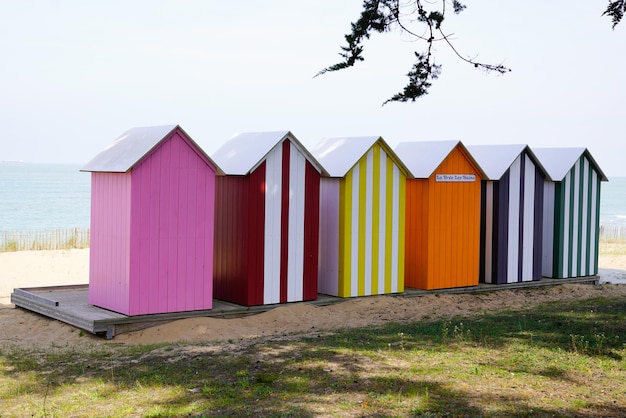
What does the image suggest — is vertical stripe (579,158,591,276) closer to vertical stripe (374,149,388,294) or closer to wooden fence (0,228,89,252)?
vertical stripe (374,149,388,294)

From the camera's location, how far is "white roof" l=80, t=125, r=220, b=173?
11641 mm

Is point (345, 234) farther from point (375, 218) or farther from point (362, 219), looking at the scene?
point (375, 218)

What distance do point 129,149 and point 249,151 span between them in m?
2.00

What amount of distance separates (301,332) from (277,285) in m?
1.92

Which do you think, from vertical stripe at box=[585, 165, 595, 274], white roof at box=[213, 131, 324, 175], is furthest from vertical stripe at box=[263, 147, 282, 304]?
vertical stripe at box=[585, 165, 595, 274]

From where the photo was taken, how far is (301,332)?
447 inches

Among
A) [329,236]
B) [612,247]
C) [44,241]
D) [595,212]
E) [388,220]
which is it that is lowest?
[612,247]

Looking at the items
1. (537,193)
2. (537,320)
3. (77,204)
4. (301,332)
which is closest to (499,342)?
(537,320)

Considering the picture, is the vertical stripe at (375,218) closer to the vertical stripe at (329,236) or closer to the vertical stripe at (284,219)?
the vertical stripe at (329,236)

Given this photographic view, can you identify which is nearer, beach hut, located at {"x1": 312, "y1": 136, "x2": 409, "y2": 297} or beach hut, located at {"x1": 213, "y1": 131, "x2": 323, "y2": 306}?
beach hut, located at {"x1": 213, "y1": 131, "x2": 323, "y2": 306}

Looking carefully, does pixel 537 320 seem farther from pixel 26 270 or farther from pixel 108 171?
pixel 26 270

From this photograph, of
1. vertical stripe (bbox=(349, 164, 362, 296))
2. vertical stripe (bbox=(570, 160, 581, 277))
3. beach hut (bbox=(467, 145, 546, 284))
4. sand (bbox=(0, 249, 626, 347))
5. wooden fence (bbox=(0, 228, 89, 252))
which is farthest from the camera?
wooden fence (bbox=(0, 228, 89, 252))

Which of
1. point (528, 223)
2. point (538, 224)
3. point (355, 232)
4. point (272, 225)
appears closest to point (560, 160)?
point (538, 224)

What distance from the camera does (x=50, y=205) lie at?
7294 cm
